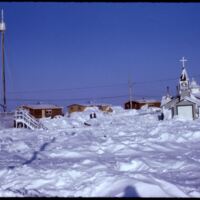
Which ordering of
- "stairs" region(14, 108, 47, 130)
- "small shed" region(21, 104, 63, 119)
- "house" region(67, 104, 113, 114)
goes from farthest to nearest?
"house" region(67, 104, 113, 114), "small shed" region(21, 104, 63, 119), "stairs" region(14, 108, 47, 130)

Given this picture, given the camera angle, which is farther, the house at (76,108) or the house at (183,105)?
the house at (76,108)

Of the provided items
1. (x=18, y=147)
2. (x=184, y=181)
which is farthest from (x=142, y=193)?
(x=18, y=147)

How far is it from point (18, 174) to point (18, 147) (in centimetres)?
640

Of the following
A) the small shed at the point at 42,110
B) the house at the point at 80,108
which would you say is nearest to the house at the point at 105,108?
the house at the point at 80,108

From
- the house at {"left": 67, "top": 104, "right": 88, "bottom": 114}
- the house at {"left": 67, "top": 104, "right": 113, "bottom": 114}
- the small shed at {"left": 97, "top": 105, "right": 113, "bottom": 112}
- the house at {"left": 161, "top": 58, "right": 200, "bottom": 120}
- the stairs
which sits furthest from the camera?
the small shed at {"left": 97, "top": 105, "right": 113, "bottom": 112}

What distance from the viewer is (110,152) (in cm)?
1226

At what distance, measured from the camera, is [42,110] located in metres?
60.4

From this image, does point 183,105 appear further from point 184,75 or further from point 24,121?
point 24,121

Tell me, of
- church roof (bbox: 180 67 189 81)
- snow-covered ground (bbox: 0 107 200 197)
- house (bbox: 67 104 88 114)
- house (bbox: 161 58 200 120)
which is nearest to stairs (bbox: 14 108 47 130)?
snow-covered ground (bbox: 0 107 200 197)

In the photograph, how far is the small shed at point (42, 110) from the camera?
60.4 m

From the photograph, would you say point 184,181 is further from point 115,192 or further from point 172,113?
point 172,113

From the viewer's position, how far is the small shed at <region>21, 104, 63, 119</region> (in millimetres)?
60438

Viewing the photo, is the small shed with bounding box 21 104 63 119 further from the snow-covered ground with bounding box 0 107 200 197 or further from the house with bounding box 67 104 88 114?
the snow-covered ground with bounding box 0 107 200 197

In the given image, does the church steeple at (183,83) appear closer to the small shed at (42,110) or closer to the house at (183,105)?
the house at (183,105)
